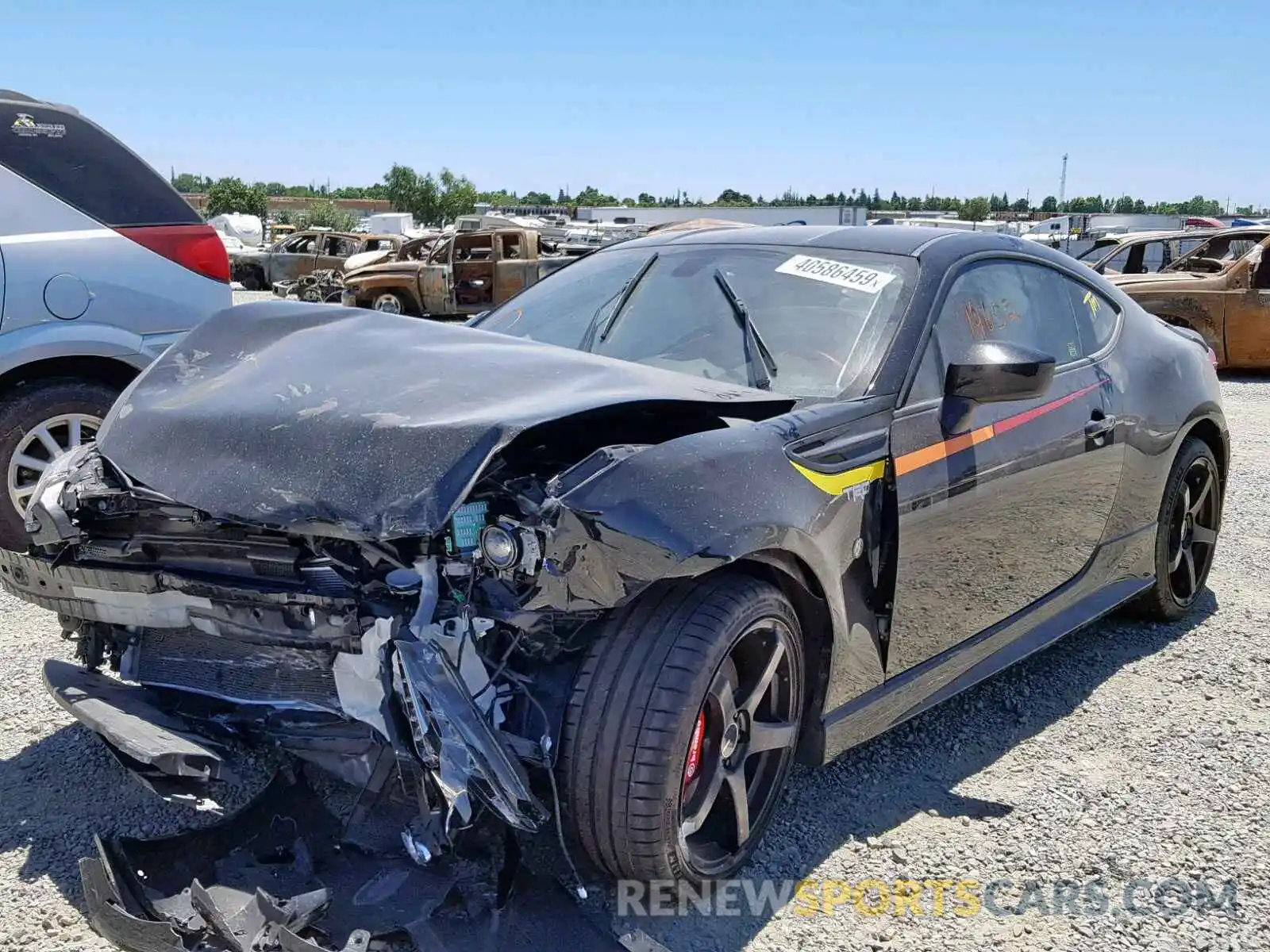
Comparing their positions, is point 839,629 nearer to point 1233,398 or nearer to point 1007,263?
point 1007,263

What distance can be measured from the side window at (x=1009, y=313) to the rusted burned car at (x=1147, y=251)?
34.4 ft

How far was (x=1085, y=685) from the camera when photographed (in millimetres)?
4043

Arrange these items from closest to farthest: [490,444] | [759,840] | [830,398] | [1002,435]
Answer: [490,444], [759,840], [830,398], [1002,435]

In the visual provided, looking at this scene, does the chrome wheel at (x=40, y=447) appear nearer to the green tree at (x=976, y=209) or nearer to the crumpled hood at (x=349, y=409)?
the crumpled hood at (x=349, y=409)

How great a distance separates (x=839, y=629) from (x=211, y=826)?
5.21ft

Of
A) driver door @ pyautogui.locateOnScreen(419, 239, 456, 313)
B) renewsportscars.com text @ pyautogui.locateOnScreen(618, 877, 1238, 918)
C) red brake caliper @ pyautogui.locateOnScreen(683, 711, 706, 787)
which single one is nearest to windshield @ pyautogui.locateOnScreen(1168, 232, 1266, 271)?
driver door @ pyautogui.locateOnScreen(419, 239, 456, 313)

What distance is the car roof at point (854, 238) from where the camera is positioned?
3.57 metres

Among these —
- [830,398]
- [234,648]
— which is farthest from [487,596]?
[830,398]

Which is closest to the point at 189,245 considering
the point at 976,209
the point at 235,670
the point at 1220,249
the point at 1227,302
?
the point at 235,670

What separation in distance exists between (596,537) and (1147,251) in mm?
14094

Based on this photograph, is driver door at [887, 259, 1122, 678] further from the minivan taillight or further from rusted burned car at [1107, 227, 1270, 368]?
rusted burned car at [1107, 227, 1270, 368]

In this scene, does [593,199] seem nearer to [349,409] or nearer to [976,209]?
[976,209]

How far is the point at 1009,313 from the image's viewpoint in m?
3.68

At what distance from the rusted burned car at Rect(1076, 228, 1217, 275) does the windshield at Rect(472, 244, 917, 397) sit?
1125 centimetres
